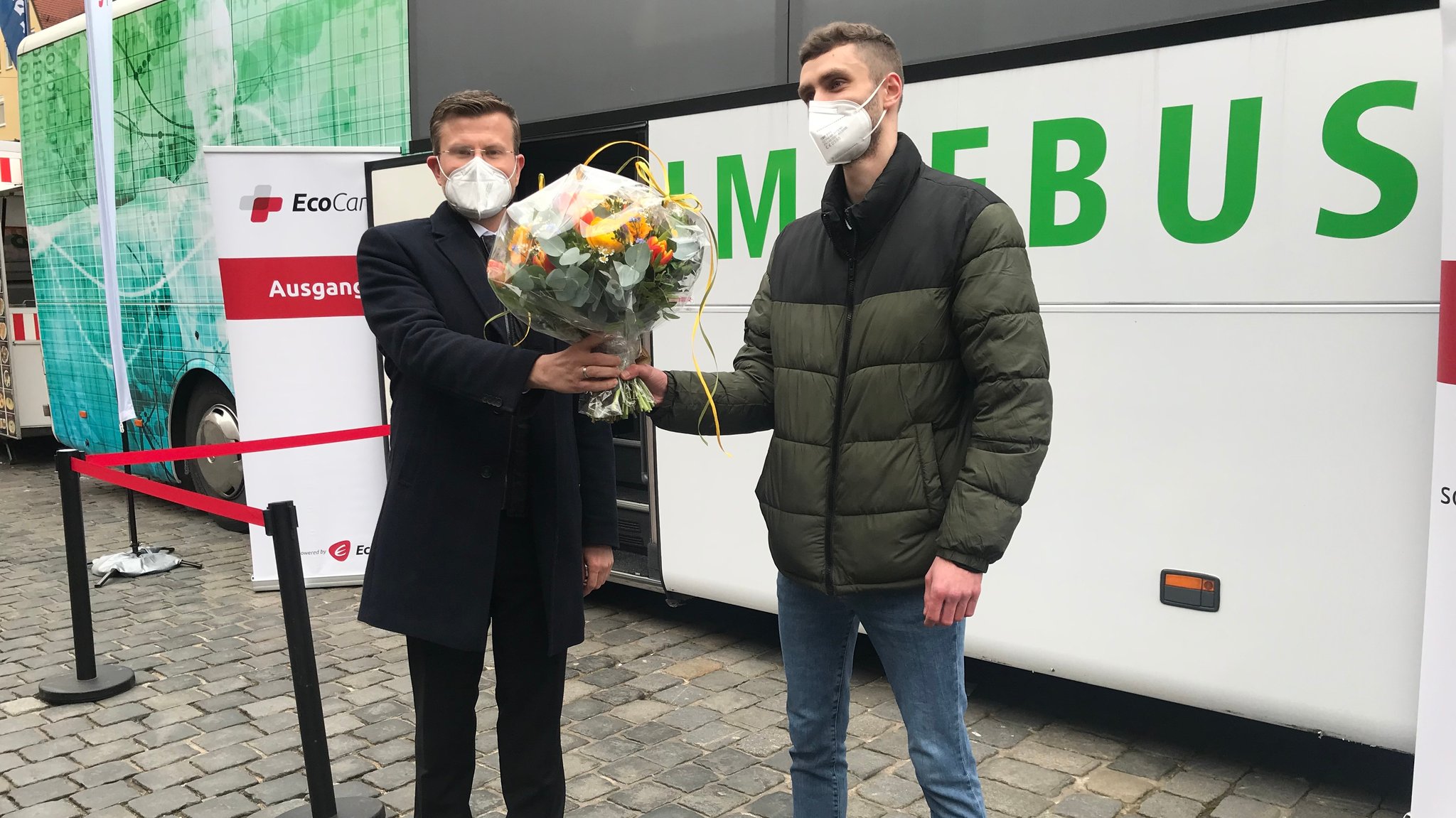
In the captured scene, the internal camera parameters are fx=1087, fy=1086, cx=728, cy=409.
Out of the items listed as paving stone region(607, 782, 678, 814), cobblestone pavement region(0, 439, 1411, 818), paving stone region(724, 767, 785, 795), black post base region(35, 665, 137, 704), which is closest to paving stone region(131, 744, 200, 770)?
cobblestone pavement region(0, 439, 1411, 818)

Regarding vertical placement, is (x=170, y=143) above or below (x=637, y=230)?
above

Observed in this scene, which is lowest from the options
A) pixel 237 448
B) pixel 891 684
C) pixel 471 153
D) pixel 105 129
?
pixel 891 684

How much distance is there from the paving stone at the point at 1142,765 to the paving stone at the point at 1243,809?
24cm

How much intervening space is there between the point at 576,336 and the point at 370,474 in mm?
4478

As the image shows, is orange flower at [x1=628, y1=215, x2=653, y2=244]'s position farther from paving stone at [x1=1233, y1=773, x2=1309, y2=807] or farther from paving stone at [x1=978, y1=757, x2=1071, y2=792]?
paving stone at [x1=1233, y1=773, x2=1309, y2=807]

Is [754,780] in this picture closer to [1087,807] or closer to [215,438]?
[1087,807]

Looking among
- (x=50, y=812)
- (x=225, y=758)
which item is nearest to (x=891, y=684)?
(x=225, y=758)

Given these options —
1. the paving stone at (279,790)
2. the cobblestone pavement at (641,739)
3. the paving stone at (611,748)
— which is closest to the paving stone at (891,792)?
the cobblestone pavement at (641,739)

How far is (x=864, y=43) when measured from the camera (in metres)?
2.35

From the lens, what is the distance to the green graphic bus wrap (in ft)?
20.3

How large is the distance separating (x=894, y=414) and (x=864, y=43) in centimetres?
81

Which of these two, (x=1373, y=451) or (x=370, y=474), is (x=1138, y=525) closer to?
(x=1373, y=451)

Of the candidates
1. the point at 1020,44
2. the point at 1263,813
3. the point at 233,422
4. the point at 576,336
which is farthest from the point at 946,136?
the point at 233,422

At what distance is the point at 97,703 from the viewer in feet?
14.8
